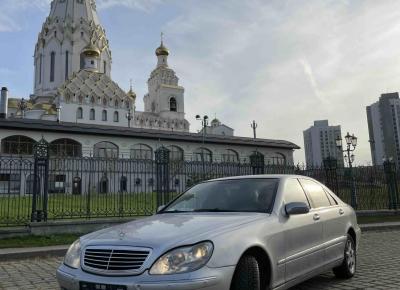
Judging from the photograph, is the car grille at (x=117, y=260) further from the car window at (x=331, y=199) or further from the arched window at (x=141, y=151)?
the arched window at (x=141, y=151)

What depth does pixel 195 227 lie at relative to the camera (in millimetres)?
4262

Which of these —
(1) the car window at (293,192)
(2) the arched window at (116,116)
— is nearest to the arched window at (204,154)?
(2) the arched window at (116,116)

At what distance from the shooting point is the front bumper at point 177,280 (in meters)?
3.59

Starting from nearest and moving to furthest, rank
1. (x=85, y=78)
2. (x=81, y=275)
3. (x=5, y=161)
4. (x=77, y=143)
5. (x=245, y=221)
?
(x=81, y=275)
(x=245, y=221)
(x=5, y=161)
(x=77, y=143)
(x=85, y=78)

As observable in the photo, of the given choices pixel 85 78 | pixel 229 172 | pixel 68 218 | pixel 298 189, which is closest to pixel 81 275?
pixel 298 189

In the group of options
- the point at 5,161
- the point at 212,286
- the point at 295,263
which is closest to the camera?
the point at 212,286

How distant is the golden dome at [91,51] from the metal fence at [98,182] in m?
69.1

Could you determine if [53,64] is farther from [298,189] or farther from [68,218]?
[298,189]

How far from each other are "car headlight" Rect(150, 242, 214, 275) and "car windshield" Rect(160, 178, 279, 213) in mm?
1349

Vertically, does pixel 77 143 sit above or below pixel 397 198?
above

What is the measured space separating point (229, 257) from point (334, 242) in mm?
2811

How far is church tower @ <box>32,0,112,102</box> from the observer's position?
275 ft

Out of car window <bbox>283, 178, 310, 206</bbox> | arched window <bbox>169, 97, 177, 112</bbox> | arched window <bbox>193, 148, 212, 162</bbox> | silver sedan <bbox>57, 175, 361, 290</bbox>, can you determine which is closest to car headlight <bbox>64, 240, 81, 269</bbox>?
silver sedan <bbox>57, 175, 361, 290</bbox>

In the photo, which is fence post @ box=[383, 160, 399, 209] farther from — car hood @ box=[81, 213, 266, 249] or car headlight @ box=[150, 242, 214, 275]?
car headlight @ box=[150, 242, 214, 275]
